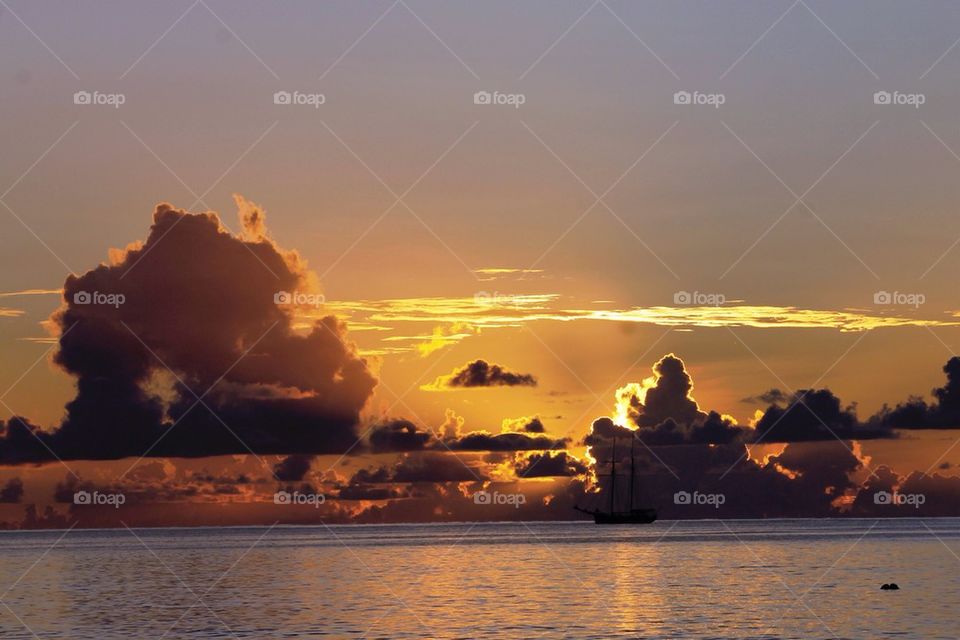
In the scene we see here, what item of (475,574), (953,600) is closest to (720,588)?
(953,600)

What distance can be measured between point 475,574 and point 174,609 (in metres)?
70.6

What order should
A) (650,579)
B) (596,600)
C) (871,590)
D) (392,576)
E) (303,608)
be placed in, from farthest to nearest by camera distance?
(392,576) < (650,579) < (871,590) < (596,600) < (303,608)

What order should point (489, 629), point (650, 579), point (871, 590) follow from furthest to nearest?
point (650, 579), point (871, 590), point (489, 629)

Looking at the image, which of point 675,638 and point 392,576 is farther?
point 392,576

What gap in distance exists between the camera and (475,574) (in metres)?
197

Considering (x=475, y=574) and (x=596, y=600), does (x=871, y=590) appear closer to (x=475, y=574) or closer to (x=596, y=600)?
(x=596, y=600)

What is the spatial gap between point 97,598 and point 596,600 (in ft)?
198

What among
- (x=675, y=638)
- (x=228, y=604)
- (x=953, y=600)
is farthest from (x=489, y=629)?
(x=953, y=600)

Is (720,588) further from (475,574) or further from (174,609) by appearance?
(174,609)

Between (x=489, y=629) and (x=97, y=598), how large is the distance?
65.6 meters

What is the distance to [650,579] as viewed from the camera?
17900 cm

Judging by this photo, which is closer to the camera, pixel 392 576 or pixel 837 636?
pixel 837 636

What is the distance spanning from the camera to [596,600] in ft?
458

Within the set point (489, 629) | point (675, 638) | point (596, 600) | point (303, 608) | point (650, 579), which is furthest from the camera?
point (650, 579)
